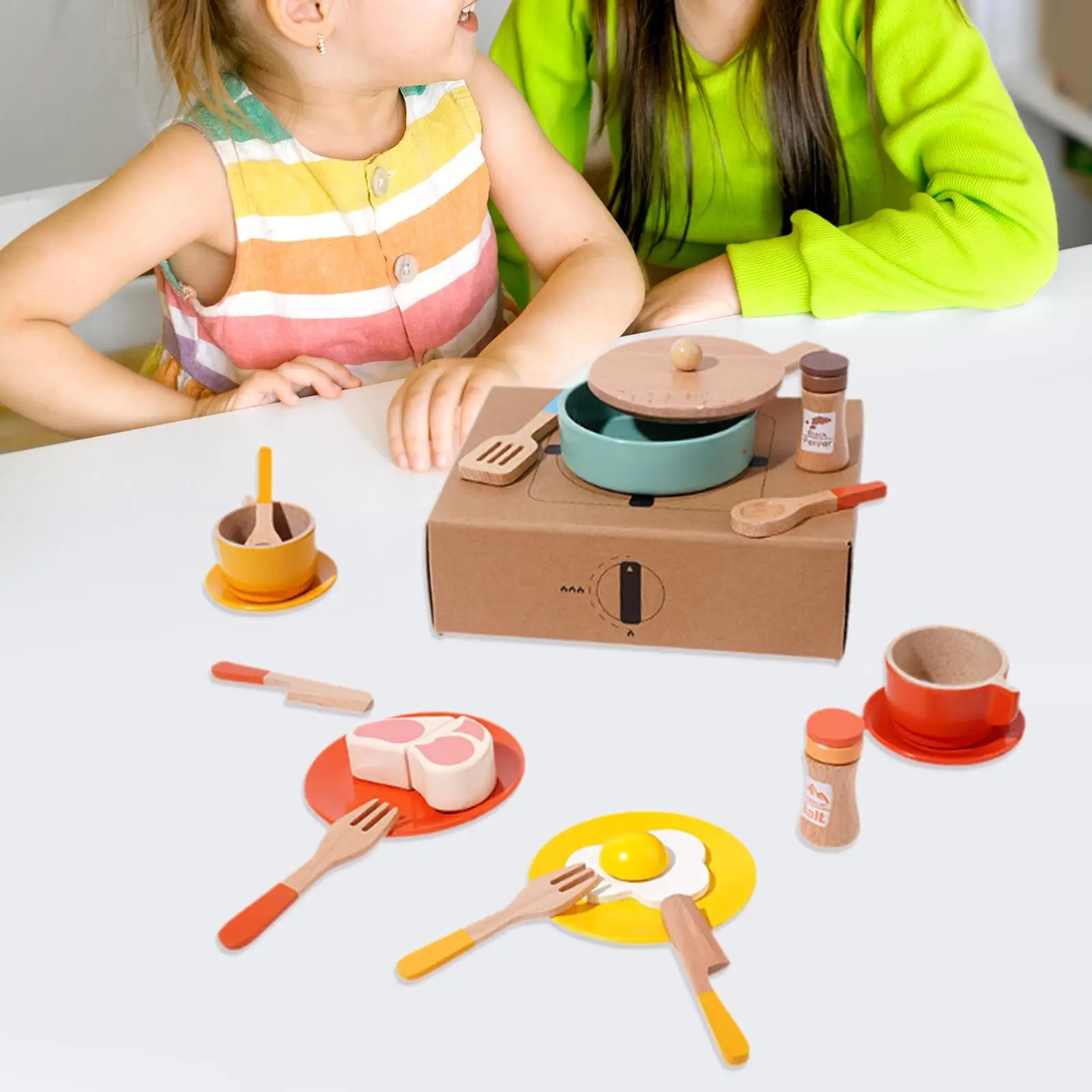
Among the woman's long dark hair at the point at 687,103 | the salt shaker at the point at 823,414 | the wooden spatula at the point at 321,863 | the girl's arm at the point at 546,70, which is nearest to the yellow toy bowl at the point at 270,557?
the wooden spatula at the point at 321,863

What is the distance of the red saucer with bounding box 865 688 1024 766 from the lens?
745mm

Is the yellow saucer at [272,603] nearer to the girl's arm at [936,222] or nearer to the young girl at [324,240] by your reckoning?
the young girl at [324,240]

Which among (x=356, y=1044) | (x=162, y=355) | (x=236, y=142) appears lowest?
(x=162, y=355)

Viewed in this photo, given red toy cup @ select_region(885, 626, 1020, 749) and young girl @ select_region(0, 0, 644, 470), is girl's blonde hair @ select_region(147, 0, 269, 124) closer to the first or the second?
young girl @ select_region(0, 0, 644, 470)

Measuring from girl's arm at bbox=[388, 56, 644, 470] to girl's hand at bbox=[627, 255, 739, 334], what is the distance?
25 millimetres

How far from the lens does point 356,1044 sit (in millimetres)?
600

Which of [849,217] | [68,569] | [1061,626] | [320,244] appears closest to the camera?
[1061,626]

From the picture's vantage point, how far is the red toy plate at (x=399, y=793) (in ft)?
2.37

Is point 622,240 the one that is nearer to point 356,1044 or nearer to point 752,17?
point 752,17

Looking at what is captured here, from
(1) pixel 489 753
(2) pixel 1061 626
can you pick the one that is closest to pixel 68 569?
(1) pixel 489 753

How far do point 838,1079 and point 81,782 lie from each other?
1.42 feet

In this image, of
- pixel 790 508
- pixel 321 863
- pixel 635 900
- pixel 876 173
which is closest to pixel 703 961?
pixel 635 900

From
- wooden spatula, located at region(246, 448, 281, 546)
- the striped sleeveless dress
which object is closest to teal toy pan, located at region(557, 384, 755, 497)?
wooden spatula, located at region(246, 448, 281, 546)

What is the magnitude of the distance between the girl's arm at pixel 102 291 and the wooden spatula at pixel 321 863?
21.5 inches
